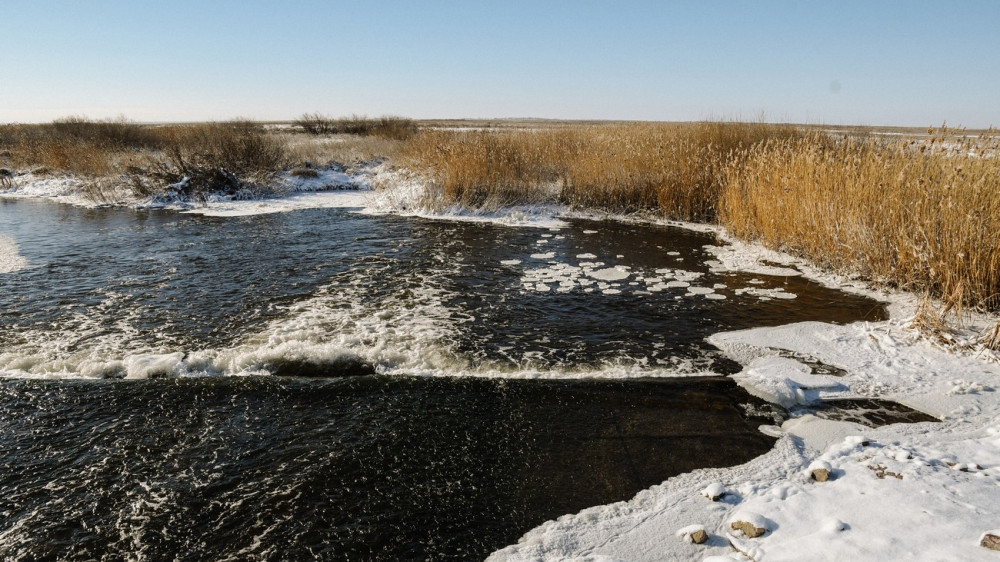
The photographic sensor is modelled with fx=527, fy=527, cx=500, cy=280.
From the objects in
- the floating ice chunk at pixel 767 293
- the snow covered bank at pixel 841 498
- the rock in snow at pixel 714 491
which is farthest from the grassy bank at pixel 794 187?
the rock in snow at pixel 714 491

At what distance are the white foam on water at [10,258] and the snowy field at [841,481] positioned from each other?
9475 millimetres

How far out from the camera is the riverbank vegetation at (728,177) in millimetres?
6008

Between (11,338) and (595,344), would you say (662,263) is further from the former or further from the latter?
(11,338)

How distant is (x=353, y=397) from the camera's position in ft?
14.8

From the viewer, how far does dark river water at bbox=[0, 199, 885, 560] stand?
3115 mm

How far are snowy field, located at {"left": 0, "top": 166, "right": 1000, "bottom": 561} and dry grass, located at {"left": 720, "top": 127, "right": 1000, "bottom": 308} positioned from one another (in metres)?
0.70

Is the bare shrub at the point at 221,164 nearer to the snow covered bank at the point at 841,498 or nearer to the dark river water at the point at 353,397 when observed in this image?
the dark river water at the point at 353,397

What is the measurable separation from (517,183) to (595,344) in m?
9.01

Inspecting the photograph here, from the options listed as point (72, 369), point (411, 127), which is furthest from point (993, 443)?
point (411, 127)

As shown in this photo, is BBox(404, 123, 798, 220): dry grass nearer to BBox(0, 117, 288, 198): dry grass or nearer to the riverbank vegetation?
the riverbank vegetation

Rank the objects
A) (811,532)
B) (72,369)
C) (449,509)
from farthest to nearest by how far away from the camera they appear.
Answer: (72,369)
(449,509)
(811,532)

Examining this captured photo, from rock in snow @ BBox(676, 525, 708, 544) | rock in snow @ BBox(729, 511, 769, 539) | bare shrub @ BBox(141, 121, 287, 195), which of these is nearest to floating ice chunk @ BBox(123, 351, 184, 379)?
rock in snow @ BBox(676, 525, 708, 544)

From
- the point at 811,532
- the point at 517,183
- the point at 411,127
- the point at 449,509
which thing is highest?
the point at 411,127

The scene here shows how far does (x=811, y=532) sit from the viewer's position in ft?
8.77
